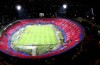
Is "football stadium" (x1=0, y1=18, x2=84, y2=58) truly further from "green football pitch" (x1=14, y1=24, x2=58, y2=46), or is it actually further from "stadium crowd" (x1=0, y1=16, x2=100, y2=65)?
"stadium crowd" (x1=0, y1=16, x2=100, y2=65)

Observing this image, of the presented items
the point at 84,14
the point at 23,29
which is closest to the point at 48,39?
the point at 23,29

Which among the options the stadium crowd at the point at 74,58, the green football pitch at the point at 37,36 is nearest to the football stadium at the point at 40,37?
the green football pitch at the point at 37,36

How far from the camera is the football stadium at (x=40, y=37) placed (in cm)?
799

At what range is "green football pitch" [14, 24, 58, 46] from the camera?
9767 millimetres

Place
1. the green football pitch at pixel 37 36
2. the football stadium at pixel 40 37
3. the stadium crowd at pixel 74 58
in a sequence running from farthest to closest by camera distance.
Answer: the green football pitch at pixel 37 36
the football stadium at pixel 40 37
the stadium crowd at pixel 74 58

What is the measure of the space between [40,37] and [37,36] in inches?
17.3

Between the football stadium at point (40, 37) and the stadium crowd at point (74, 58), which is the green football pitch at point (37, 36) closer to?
the football stadium at point (40, 37)

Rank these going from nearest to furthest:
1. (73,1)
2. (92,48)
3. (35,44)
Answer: (92,48) < (35,44) < (73,1)

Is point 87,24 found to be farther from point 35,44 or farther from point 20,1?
point 20,1

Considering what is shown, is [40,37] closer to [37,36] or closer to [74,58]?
[37,36]

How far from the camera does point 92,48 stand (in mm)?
7691

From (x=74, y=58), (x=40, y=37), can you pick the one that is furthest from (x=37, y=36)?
(x=74, y=58)

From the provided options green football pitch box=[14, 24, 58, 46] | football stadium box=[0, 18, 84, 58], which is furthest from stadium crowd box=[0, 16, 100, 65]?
green football pitch box=[14, 24, 58, 46]

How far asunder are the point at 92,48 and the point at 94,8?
8.48 meters
